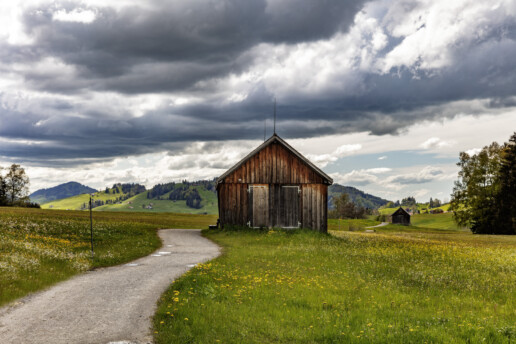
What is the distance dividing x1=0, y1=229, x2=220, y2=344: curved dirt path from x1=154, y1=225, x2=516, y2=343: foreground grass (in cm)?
62

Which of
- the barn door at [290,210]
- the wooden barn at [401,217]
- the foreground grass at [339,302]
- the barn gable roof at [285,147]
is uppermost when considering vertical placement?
the barn gable roof at [285,147]

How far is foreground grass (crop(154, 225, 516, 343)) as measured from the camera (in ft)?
30.3

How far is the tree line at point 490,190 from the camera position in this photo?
230 ft

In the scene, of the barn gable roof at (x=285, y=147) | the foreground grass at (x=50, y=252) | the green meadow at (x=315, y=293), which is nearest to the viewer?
the green meadow at (x=315, y=293)

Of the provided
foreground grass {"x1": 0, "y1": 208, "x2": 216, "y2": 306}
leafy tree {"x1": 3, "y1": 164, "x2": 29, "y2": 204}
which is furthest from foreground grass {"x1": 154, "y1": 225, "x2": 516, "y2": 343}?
leafy tree {"x1": 3, "y1": 164, "x2": 29, "y2": 204}

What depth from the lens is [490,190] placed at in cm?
7406

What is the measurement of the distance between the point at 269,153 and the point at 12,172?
11154cm

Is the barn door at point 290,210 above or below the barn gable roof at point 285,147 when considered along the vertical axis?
below

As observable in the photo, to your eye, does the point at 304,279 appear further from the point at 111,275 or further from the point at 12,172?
the point at 12,172

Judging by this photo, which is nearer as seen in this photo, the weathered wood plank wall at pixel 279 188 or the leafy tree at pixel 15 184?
the weathered wood plank wall at pixel 279 188

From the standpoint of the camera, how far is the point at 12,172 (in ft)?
388

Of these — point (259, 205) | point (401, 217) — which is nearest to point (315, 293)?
point (259, 205)

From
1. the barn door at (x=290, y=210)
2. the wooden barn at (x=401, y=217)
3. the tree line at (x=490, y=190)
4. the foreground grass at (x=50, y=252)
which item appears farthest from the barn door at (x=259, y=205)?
the wooden barn at (x=401, y=217)

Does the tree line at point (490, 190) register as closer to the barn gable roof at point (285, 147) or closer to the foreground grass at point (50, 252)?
the barn gable roof at point (285, 147)
